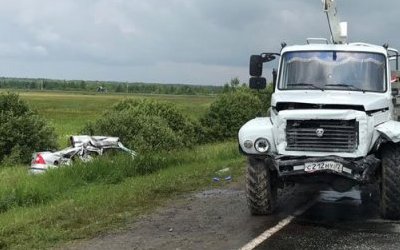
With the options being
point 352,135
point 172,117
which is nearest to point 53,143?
point 172,117

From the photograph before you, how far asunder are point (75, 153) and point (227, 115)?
653 inches

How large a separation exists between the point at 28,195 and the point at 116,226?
357 centimetres

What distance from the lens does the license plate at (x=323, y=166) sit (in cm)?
831

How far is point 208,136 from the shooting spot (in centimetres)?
3127

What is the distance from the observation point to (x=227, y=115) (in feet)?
105

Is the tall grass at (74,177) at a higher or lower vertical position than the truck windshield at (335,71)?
lower

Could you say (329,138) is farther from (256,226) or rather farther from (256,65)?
(256,65)

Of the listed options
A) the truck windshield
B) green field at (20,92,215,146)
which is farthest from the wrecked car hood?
green field at (20,92,215,146)

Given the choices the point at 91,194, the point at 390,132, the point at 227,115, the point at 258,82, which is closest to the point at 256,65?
the point at 258,82

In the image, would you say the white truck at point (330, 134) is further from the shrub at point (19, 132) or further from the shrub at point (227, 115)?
the shrub at point (227, 115)

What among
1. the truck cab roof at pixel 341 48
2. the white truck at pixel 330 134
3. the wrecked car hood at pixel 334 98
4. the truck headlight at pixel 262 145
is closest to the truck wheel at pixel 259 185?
the white truck at pixel 330 134

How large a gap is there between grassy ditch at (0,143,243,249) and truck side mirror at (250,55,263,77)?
2819mm

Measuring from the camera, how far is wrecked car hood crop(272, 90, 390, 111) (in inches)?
350

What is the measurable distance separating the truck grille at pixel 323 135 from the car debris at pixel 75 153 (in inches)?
291
